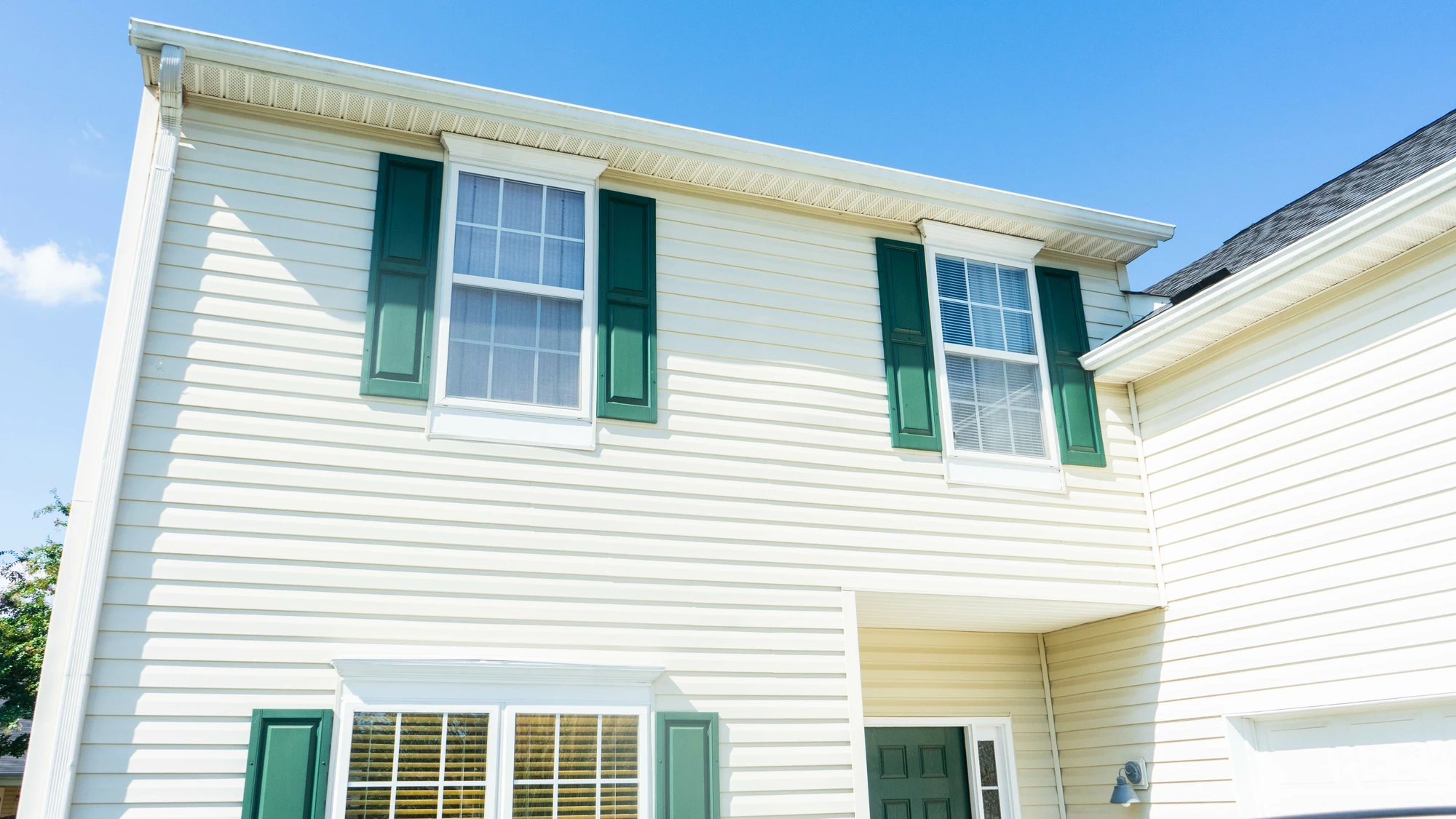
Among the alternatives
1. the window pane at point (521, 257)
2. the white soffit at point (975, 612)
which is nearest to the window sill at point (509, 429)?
the window pane at point (521, 257)

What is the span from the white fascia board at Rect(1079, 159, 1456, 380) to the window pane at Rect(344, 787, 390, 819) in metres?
5.34

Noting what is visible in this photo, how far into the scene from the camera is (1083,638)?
7.56 m

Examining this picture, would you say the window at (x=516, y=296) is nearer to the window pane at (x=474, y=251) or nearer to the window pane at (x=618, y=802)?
the window pane at (x=474, y=251)

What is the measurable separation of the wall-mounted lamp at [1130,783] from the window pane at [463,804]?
14.2ft

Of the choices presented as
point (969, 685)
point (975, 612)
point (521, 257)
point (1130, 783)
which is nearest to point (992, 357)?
point (975, 612)

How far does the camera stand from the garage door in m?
5.34

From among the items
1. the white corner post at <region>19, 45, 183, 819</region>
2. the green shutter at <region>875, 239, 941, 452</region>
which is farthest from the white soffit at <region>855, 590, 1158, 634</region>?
the white corner post at <region>19, 45, 183, 819</region>

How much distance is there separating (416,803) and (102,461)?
2.22 meters

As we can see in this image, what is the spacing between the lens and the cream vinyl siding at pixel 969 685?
24.4ft

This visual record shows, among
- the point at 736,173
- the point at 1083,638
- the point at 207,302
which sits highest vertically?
the point at 736,173

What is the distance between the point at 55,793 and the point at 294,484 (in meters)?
1.67

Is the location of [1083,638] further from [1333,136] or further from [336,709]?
[1333,136]

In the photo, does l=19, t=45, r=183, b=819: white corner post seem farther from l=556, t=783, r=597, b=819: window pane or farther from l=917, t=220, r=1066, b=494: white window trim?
l=917, t=220, r=1066, b=494: white window trim

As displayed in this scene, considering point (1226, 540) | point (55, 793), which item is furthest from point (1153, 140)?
point (55, 793)
